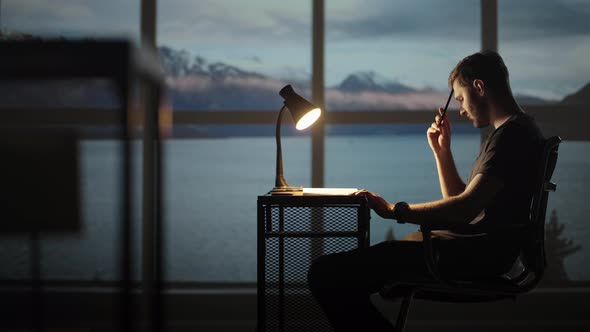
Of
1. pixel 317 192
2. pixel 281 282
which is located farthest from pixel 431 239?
pixel 281 282

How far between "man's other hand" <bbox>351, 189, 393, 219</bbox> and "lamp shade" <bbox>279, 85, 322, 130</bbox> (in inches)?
15.2

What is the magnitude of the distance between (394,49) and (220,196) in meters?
1.22

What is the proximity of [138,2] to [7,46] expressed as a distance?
8.24 ft

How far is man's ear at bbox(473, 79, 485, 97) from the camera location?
2184mm

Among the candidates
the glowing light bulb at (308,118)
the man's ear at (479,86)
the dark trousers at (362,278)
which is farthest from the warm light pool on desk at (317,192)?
the man's ear at (479,86)

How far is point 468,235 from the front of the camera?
2072mm

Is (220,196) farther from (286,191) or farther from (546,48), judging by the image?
(546,48)

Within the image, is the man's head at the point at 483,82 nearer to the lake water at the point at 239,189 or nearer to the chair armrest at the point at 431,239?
the chair armrest at the point at 431,239

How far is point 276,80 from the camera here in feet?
11.5

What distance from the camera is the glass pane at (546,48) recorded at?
3514mm

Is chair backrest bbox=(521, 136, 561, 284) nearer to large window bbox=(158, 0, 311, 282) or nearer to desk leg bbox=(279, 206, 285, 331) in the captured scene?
desk leg bbox=(279, 206, 285, 331)

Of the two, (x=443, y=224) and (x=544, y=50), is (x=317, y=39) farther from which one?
(x=443, y=224)

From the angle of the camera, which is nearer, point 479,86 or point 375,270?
point 375,270

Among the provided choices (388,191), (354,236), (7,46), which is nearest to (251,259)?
(388,191)
